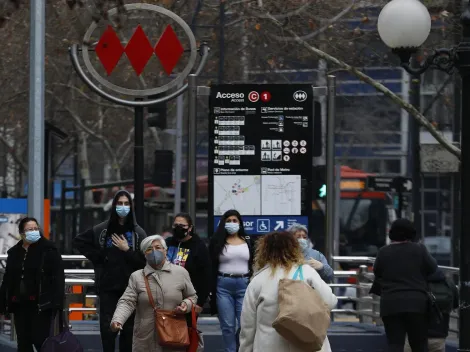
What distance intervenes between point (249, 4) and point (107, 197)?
24.8 meters

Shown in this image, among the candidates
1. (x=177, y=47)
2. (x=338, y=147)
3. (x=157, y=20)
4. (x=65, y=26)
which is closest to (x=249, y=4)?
(x=157, y=20)

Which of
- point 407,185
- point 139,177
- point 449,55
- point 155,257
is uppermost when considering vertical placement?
point 449,55

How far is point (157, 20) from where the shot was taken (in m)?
27.1

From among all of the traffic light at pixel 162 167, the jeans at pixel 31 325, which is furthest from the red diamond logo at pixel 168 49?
the traffic light at pixel 162 167

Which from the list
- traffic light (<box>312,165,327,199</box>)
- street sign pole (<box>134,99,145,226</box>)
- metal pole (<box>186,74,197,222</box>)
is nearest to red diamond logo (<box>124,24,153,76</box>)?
metal pole (<box>186,74,197,222</box>)

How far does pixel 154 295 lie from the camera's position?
35.7 feet

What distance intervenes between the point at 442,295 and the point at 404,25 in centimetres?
242

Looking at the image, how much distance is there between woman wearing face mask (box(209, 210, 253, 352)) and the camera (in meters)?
13.2

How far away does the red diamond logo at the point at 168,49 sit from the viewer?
15.0 meters

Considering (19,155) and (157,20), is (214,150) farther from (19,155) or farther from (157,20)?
(19,155)

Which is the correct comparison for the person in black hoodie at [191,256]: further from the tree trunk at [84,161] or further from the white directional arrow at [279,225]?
the tree trunk at [84,161]

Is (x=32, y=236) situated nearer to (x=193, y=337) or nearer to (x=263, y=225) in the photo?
(x=193, y=337)

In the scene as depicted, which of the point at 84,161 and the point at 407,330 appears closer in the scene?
the point at 407,330

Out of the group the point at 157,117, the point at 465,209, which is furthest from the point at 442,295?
the point at 157,117
